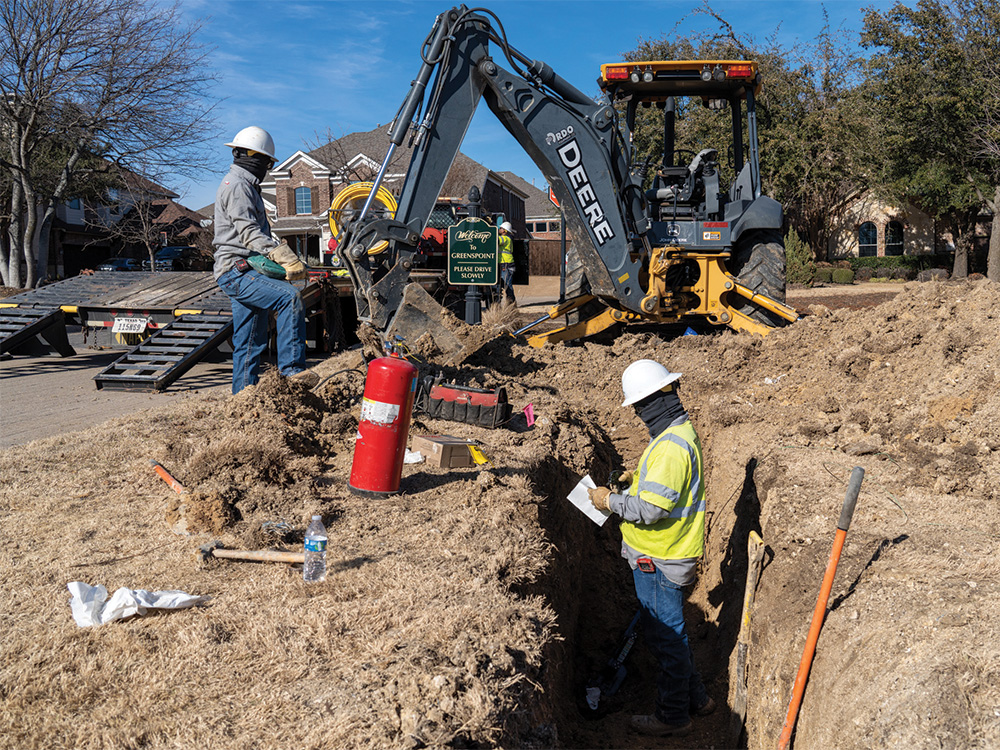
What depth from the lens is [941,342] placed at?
720 cm

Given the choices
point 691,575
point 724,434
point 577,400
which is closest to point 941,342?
point 724,434

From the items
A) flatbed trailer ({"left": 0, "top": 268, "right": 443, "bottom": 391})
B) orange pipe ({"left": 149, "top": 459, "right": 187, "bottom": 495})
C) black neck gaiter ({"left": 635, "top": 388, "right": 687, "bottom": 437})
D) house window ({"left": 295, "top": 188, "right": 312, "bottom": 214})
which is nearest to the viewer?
black neck gaiter ({"left": 635, "top": 388, "right": 687, "bottom": 437})

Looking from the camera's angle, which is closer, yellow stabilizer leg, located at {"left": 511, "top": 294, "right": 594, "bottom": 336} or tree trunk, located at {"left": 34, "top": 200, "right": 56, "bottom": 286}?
yellow stabilizer leg, located at {"left": 511, "top": 294, "right": 594, "bottom": 336}

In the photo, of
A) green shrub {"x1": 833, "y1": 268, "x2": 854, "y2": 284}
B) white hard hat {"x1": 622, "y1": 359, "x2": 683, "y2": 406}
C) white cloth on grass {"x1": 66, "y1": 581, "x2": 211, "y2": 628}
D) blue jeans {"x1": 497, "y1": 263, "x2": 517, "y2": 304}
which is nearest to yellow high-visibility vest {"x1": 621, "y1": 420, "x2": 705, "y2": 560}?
white hard hat {"x1": 622, "y1": 359, "x2": 683, "y2": 406}

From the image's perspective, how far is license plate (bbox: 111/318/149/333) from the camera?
11.0 meters

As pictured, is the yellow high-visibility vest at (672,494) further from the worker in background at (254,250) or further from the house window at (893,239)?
Answer: the house window at (893,239)

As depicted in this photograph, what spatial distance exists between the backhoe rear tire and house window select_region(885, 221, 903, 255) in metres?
34.9

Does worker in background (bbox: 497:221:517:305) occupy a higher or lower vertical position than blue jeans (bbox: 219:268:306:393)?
higher

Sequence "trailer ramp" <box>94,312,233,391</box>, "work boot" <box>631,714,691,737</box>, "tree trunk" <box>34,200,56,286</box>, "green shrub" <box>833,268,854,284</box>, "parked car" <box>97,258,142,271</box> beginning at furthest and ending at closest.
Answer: "parked car" <box>97,258,142,271</box> → "green shrub" <box>833,268,854,284</box> → "tree trunk" <box>34,200,56,286</box> → "trailer ramp" <box>94,312,233,391</box> → "work boot" <box>631,714,691,737</box>

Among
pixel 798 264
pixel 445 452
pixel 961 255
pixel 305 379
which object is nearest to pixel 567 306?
pixel 305 379

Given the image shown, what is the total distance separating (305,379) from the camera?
696cm

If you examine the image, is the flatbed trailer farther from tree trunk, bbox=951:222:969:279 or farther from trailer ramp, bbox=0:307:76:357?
tree trunk, bbox=951:222:969:279

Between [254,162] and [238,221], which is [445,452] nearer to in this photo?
[238,221]

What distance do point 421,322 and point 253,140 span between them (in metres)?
2.50
